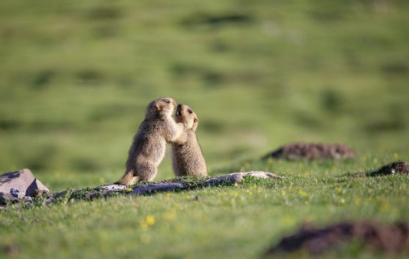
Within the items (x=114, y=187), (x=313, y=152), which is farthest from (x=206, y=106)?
(x=114, y=187)

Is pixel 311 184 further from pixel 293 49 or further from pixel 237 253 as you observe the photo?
pixel 293 49

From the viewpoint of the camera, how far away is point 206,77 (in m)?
67.4

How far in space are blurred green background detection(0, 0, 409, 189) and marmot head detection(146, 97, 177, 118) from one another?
7.35 meters

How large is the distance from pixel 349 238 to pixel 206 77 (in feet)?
193

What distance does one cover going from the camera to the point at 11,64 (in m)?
73.1

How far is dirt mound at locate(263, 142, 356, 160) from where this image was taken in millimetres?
26359

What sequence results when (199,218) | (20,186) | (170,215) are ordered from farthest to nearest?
(20,186), (170,215), (199,218)

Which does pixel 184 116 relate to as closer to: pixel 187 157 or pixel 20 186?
pixel 187 157

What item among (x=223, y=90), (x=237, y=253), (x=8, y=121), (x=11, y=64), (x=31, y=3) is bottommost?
(x=237, y=253)

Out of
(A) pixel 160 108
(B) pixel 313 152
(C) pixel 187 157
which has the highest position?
(A) pixel 160 108

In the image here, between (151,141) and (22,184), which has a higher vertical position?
(151,141)

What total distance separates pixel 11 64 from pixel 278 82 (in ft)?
110

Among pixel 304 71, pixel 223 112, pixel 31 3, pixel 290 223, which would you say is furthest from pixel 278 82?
pixel 31 3

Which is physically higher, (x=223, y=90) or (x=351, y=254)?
(x=223, y=90)
